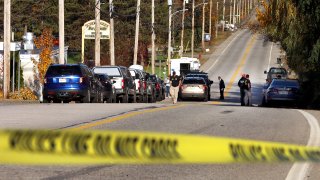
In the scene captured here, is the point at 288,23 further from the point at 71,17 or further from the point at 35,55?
the point at 71,17

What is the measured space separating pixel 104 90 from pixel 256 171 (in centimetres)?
2465

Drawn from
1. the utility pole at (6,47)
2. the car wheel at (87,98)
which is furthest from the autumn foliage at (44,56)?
the car wheel at (87,98)

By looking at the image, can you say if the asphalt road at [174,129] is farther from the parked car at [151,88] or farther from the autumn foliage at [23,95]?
the parked car at [151,88]

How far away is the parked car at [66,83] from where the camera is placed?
3028cm

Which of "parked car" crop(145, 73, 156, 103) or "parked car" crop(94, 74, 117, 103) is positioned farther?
"parked car" crop(145, 73, 156, 103)

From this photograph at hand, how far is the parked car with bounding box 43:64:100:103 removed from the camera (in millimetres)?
30281

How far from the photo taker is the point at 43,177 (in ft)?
28.3

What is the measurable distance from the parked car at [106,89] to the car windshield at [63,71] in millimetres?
2873

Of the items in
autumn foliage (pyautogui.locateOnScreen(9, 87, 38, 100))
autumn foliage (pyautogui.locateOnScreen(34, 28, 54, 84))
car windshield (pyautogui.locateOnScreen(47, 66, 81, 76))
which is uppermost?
autumn foliage (pyautogui.locateOnScreen(34, 28, 54, 84))

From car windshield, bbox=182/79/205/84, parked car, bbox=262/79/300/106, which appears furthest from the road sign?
parked car, bbox=262/79/300/106

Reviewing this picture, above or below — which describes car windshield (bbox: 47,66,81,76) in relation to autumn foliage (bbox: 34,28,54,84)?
below

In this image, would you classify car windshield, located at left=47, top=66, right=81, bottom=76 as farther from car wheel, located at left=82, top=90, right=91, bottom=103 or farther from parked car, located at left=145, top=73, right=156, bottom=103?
parked car, located at left=145, top=73, right=156, bottom=103

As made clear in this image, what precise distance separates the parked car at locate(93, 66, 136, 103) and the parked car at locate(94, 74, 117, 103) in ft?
3.11

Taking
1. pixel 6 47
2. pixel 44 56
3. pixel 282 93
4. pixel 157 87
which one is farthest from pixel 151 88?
pixel 282 93
